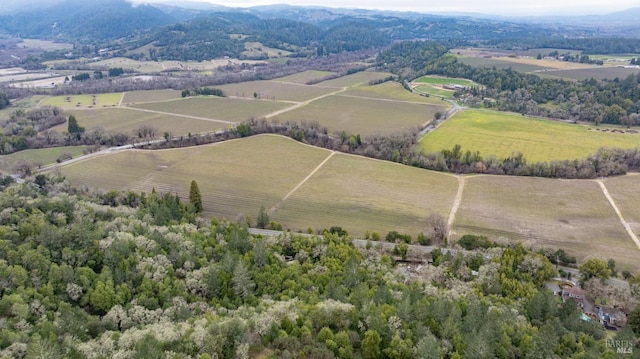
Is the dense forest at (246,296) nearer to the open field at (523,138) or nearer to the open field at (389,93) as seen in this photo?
the open field at (523,138)

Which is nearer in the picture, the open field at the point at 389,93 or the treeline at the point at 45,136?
the treeline at the point at 45,136

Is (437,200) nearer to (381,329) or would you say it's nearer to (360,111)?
(381,329)

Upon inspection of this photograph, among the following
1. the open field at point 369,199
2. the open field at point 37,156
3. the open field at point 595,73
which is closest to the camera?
the open field at point 369,199

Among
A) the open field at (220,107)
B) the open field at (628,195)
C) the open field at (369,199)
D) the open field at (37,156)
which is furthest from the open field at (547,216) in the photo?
the open field at (37,156)

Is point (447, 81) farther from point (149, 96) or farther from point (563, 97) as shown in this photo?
point (149, 96)

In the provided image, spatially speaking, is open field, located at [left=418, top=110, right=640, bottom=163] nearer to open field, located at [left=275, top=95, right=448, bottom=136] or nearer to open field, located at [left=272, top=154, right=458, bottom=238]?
open field, located at [left=275, top=95, right=448, bottom=136]

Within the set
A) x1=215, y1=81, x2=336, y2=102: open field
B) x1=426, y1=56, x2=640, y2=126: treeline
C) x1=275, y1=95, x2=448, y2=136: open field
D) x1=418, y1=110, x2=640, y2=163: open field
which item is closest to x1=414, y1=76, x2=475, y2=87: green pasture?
x1=426, y1=56, x2=640, y2=126: treeline
